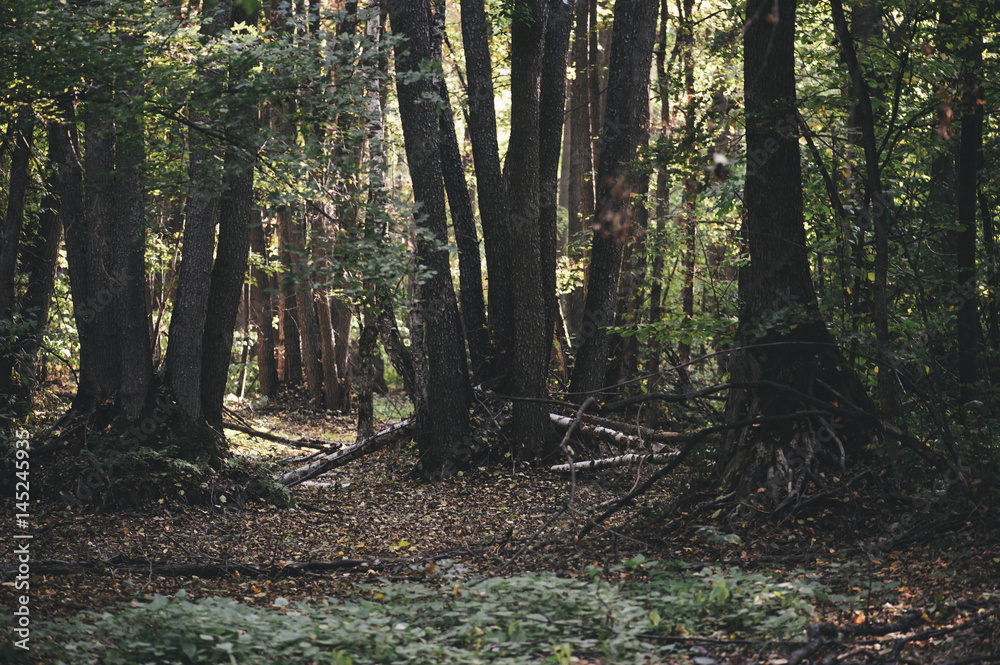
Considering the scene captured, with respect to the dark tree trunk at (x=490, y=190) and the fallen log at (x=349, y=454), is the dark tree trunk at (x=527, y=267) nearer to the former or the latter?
the dark tree trunk at (x=490, y=190)

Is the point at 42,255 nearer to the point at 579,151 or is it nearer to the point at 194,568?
the point at 194,568

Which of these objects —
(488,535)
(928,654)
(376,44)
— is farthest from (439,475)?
(928,654)

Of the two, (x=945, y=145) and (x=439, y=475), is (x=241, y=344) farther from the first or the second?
(x=945, y=145)

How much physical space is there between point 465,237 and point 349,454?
3.34 meters

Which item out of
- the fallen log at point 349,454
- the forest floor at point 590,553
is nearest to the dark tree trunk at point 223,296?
the fallen log at point 349,454

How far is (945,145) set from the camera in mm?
8016

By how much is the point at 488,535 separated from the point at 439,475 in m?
2.44

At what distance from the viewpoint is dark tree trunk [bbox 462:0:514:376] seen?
10727 millimetres

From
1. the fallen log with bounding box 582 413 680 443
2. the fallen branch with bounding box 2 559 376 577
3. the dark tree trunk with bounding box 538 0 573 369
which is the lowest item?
the fallen branch with bounding box 2 559 376 577

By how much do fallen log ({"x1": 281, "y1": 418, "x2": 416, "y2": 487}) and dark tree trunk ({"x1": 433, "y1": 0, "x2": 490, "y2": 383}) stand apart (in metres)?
1.28

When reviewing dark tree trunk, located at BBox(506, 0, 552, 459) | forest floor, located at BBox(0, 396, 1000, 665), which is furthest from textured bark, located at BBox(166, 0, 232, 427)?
dark tree trunk, located at BBox(506, 0, 552, 459)

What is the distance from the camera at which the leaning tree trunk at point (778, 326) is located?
6574 mm

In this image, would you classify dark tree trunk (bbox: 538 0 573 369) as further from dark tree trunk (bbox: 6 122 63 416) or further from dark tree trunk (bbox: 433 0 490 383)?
dark tree trunk (bbox: 6 122 63 416)

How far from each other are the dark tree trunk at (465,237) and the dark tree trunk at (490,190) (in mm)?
181
